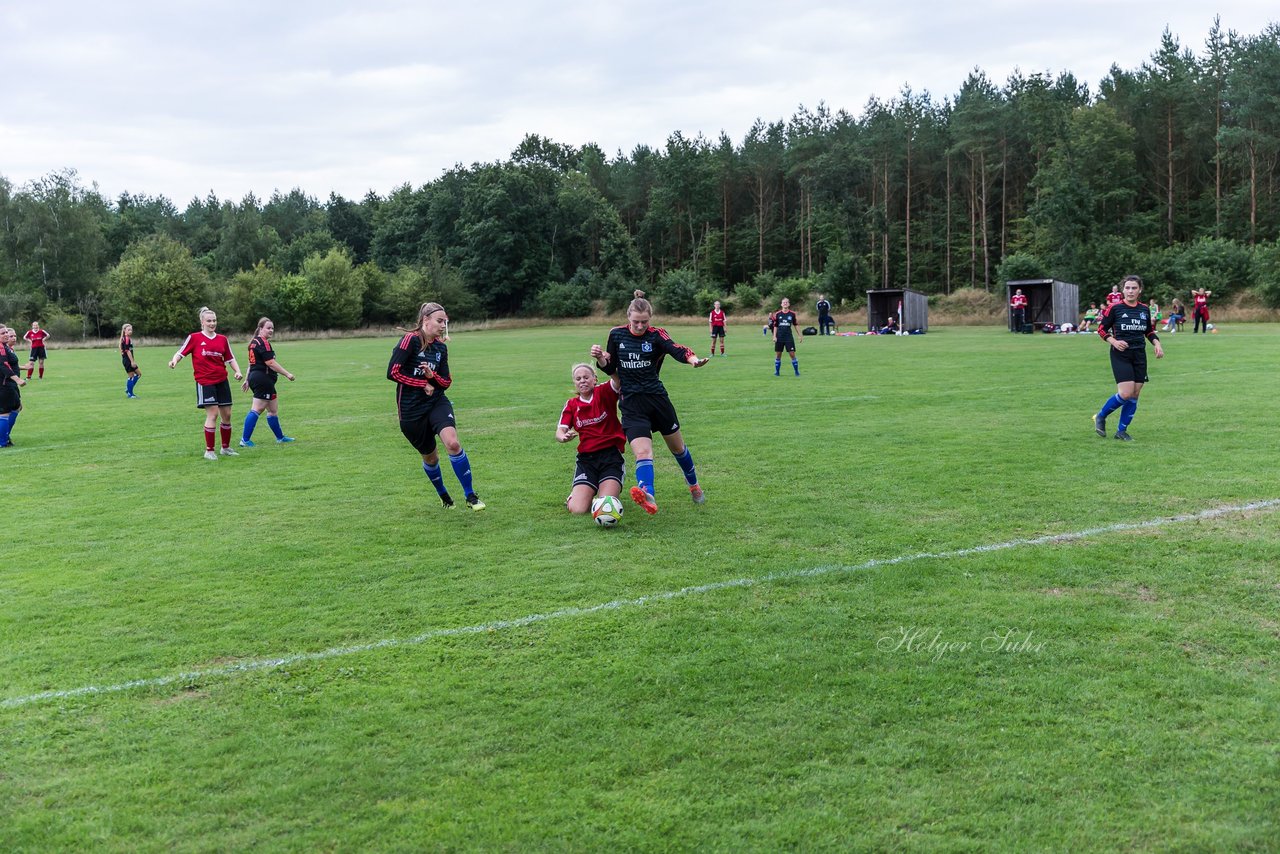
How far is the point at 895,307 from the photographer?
177 ft

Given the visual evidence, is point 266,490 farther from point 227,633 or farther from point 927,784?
point 927,784

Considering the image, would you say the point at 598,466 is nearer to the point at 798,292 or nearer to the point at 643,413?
the point at 643,413

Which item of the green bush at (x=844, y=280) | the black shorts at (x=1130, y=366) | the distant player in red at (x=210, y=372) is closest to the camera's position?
the black shorts at (x=1130, y=366)

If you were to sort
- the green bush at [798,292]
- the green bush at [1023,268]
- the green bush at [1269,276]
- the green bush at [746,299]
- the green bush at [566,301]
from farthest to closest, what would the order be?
1. the green bush at [566,301]
2. the green bush at [746,299]
3. the green bush at [798,292]
4. the green bush at [1023,268]
5. the green bush at [1269,276]

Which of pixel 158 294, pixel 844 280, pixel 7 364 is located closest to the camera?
pixel 7 364

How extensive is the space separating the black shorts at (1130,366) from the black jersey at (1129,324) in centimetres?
12

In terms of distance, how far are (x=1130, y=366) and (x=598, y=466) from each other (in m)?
7.77

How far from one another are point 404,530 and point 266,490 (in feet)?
10.4

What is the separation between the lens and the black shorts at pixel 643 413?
31.1ft

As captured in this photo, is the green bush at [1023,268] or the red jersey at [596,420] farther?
the green bush at [1023,268]

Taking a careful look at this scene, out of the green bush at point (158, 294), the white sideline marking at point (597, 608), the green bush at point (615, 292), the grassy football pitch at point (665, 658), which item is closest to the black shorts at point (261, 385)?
the grassy football pitch at point (665, 658)

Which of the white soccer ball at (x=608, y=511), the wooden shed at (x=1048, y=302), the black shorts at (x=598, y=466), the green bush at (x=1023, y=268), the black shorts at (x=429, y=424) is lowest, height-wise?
the white soccer ball at (x=608, y=511)

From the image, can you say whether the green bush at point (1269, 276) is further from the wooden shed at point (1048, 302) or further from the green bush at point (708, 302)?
the green bush at point (708, 302)

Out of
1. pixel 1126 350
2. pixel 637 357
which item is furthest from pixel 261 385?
pixel 1126 350
